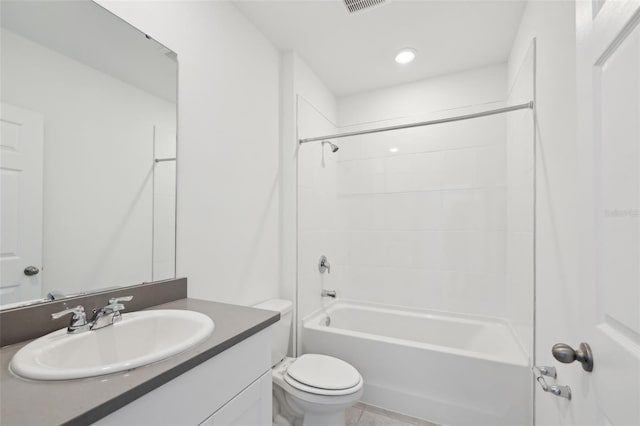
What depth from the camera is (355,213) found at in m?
2.76

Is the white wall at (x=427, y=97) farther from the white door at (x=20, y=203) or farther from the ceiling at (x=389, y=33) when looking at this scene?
the white door at (x=20, y=203)

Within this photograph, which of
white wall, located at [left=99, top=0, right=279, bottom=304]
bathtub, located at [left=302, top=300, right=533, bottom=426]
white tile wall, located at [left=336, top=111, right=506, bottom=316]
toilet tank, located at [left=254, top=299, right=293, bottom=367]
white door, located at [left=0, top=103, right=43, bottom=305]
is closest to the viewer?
white door, located at [left=0, top=103, right=43, bottom=305]

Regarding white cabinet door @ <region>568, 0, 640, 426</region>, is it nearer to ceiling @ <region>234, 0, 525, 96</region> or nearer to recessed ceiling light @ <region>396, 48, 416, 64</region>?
ceiling @ <region>234, 0, 525, 96</region>

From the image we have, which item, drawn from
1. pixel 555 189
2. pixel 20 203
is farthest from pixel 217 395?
pixel 555 189

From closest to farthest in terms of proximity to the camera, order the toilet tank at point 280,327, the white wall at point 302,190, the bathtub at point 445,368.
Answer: the bathtub at point 445,368, the toilet tank at point 280,327, the white wall at point 302,190

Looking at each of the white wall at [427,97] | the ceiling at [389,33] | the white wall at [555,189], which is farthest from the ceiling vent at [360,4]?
the white wall at [427,97]

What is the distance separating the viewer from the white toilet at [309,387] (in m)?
1.42

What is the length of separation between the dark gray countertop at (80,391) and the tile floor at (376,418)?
1399mm

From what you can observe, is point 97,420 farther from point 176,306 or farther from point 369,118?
point 369,118

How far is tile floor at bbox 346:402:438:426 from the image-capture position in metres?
1.73

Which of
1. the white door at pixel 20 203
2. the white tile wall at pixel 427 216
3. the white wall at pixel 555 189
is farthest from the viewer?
the white tile wall at pixel 427 216

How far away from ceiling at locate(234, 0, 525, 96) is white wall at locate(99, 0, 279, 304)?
0.73 ft

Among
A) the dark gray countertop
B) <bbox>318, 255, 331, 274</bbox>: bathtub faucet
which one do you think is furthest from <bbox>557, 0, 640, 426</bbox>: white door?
<bbox>318, 255, 331, 274</bbox>: bathtub faucet

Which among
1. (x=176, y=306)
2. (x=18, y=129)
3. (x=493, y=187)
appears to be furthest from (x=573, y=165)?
(x=18, y=129)
